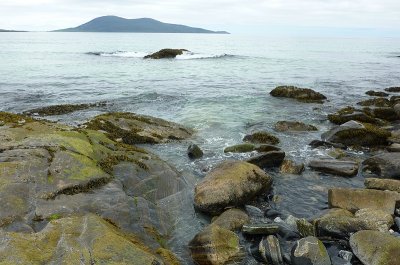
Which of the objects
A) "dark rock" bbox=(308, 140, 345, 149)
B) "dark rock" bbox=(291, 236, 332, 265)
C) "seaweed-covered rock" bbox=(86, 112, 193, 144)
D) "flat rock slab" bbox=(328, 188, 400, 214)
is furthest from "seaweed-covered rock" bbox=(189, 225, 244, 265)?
"dark rock" bbox=(308, 140, 345, 149)

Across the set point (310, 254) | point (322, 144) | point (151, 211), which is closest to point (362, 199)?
point (310, 254)

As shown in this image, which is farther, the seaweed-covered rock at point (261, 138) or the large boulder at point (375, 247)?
the seaweed-covered rock at point (261, 138)

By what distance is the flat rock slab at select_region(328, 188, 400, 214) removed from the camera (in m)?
11.0

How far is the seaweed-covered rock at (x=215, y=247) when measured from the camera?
28.1 ft

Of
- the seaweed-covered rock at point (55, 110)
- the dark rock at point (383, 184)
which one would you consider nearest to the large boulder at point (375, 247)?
the dark rock at point (383, 184)

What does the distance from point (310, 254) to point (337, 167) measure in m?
6.91

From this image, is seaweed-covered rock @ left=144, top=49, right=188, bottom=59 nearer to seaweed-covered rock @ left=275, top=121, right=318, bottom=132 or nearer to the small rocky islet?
seaweed-covered rock @ left=275, top=121, right=318, bottom=132

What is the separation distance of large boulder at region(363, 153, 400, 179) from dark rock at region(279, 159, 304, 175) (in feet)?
9.27

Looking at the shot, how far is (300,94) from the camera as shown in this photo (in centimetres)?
3173

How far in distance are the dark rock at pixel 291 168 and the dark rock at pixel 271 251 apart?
5768mm

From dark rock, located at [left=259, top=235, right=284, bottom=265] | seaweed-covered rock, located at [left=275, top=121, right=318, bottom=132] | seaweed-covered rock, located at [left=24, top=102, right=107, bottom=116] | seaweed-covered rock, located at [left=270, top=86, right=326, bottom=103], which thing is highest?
seaweed-covered rock, located at [left=270, top=86, right=326, bottom=103]

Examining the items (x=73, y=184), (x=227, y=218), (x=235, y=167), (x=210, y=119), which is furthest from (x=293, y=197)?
(x=210, y=119)

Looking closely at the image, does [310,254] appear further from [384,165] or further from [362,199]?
[384,165]

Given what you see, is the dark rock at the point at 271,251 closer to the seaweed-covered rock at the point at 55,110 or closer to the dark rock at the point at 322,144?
the dark rock at the point at 322,144
